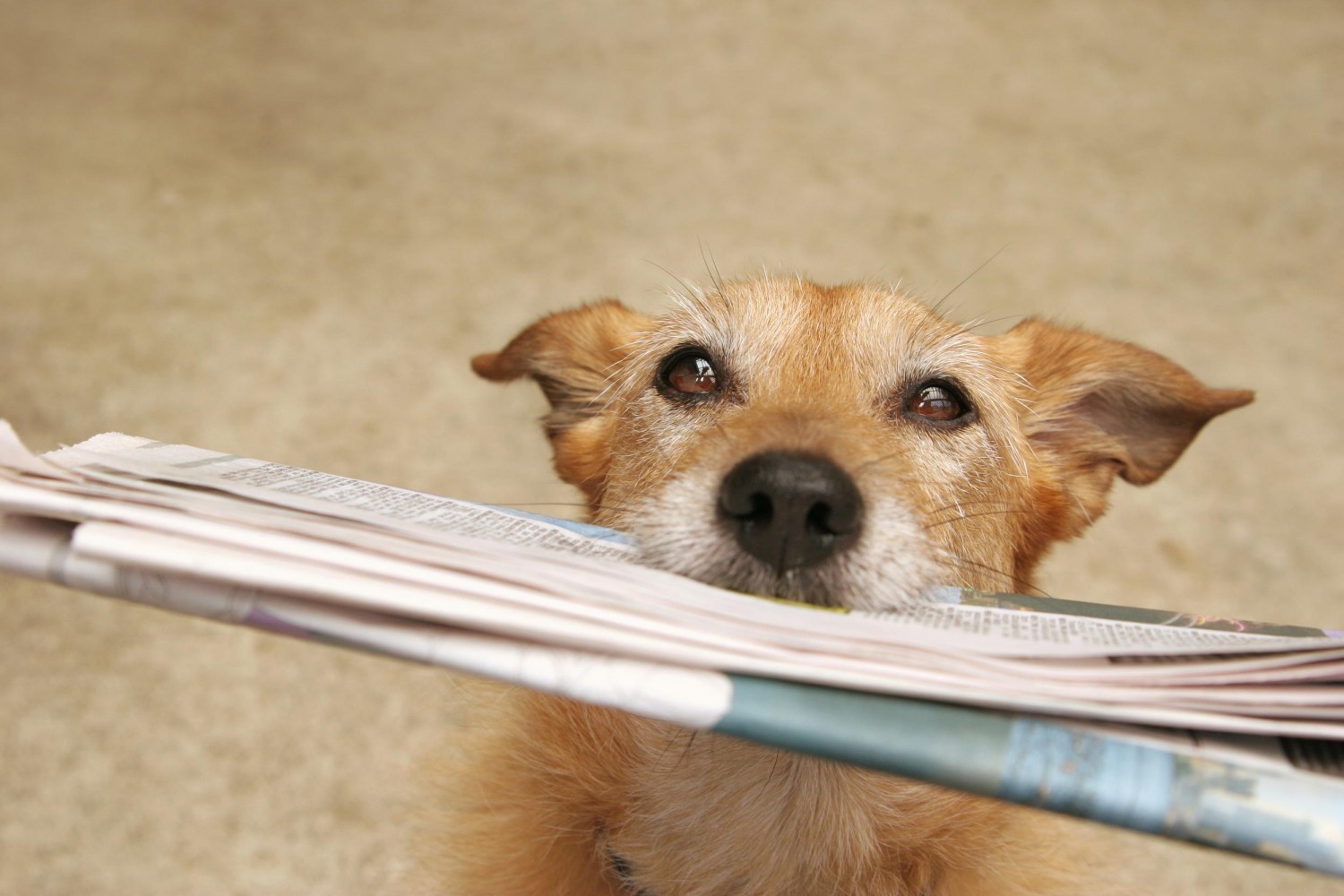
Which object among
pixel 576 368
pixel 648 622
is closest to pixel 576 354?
pixel 576 368

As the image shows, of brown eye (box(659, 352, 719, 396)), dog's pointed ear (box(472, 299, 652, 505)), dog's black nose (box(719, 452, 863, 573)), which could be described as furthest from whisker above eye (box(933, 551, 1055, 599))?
dog's pointed ear (box(472, 299, 652, 505))

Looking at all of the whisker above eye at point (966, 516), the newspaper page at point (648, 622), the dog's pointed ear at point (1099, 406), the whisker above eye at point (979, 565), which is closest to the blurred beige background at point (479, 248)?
the whisker above eye at point (979, 565)

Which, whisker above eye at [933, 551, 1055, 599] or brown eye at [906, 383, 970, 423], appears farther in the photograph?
brown eye at [906, 383, 970, 423]

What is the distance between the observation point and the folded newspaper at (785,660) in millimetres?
697

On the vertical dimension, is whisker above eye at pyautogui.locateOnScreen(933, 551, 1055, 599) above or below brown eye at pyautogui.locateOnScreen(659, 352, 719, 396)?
below

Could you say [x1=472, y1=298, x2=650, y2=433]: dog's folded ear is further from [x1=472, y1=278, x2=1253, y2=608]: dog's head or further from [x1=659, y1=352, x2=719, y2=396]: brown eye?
[x1=659, y1=352, x2=719, y2=396]: brown eye

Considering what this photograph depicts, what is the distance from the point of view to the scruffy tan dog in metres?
1.11

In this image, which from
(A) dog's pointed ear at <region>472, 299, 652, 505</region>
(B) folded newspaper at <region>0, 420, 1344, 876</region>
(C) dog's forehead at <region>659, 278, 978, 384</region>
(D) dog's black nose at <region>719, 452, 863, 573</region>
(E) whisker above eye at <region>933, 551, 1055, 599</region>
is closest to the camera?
(B) folded newspaper at <region>0, 420, 1344, 876</region>

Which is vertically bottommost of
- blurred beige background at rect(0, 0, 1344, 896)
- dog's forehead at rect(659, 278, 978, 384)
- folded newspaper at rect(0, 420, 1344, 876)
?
blurred beige background at rect(0, 0, 1344, 896)

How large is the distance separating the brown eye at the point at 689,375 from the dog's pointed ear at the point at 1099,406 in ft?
1.95

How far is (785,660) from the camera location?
0.75m

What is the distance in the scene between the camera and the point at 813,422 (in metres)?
1.22

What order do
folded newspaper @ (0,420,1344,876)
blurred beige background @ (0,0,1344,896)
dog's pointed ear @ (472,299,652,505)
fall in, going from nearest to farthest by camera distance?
folded newspaper @ (0,420,1344,876), dog's pointed ear @ (472,299,652,505), blurred beige background @ (0,0,1344,896)

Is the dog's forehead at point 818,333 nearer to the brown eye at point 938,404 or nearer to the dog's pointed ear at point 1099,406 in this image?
the brown eye at point 938,404
